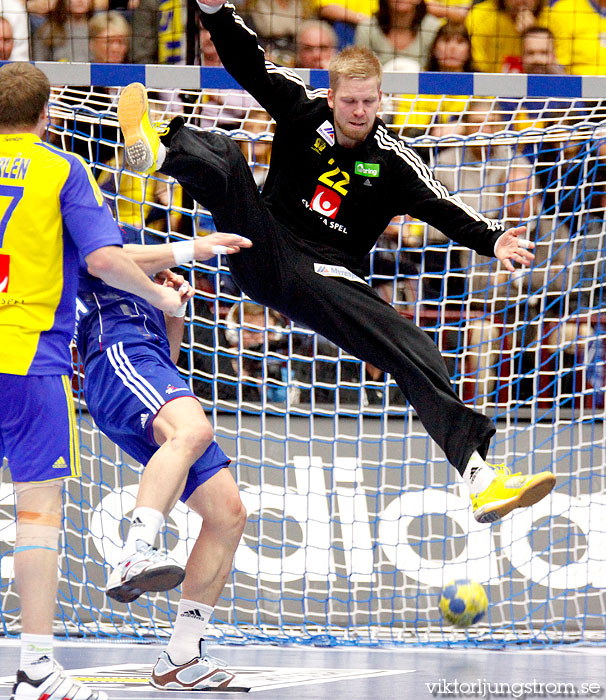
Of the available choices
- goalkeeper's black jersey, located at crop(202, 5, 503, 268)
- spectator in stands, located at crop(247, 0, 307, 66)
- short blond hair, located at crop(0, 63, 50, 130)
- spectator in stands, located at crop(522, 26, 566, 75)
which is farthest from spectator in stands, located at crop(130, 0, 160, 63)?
short blond hair, located at crop(0, 63, 50, 130)

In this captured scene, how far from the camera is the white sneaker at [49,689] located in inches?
131

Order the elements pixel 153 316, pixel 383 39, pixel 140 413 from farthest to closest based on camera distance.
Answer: pixel 383 39 → pixel 153 316 → pixel 140 413

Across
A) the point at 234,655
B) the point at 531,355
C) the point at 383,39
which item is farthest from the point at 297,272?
the point at 383,39

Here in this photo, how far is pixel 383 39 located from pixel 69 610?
4.80 meters

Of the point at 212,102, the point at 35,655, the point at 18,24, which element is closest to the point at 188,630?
the point at 35,655

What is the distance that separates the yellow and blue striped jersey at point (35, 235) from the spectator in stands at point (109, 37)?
438 cm

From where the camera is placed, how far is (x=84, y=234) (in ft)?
11.3

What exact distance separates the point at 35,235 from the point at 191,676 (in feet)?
6.00

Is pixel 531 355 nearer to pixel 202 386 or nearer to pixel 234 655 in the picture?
pixel 202 386

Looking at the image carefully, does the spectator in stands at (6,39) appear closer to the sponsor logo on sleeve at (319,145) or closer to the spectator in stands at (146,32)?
the spectator in stands at (146,32)

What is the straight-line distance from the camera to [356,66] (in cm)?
413

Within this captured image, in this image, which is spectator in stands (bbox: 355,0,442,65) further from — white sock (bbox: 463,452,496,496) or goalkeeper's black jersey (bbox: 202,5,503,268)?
white sock (bbox: 463,452,496,496)

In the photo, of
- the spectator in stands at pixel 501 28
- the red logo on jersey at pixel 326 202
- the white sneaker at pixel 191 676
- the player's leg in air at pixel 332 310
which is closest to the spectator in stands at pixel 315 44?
the spectator in stands at pixel 501 28

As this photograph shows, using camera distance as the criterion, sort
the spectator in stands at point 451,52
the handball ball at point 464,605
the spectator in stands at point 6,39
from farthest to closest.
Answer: the spectator in stands at point 451,52
the spectator in stands at point 6,39
the handball ball at point 464,605
